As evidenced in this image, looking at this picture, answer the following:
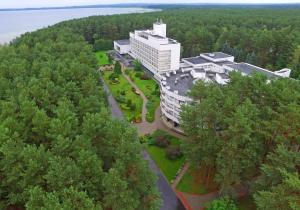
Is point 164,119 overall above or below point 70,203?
below

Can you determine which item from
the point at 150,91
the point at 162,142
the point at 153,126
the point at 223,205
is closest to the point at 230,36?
the point at 150,91

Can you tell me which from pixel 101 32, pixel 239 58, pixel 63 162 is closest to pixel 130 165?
pixel 63 162

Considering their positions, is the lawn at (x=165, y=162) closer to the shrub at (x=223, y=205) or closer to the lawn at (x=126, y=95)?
the shrub at (x=223, y=205)

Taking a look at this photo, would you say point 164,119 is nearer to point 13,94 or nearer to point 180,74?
point 180,74

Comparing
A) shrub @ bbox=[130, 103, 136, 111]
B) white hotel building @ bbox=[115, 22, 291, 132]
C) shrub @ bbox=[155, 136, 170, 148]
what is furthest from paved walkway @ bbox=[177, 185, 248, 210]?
shrub @ bbox=[130, 103, 136, 111]

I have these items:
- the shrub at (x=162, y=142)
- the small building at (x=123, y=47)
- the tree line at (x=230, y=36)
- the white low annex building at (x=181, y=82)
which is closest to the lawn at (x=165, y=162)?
the shrub at (x=162, y=142)

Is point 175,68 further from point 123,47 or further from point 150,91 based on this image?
point 123,47

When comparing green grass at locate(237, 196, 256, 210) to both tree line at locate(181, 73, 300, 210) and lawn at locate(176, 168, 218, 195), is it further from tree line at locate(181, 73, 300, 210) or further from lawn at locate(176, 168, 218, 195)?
lawn at locate(176, 168, 218, 195)
